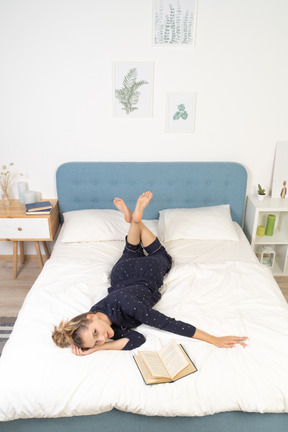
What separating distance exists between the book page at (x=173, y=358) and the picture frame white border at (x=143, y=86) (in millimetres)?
1825

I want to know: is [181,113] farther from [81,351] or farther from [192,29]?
[81,351]

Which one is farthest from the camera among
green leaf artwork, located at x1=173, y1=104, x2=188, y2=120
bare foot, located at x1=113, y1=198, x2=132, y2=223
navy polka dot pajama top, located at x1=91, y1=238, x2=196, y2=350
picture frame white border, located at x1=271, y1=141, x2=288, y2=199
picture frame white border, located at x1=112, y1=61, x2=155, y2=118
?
picture frame white border, located at x1=271, y1=141, x2=288, y2=199

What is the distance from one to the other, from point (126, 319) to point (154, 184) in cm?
138

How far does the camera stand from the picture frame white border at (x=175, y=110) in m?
2.62

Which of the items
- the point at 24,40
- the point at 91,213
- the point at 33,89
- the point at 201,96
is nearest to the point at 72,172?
the point at 91,213

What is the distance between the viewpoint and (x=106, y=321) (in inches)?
64.7

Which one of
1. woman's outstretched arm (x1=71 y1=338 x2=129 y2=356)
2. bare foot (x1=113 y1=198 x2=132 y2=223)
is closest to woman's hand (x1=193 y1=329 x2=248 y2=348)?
woman's outstretched arm (x1=71 y1=338 x2=129 y2=356)

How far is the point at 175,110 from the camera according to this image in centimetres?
267

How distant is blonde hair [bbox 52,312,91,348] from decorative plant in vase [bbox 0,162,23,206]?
162 cm

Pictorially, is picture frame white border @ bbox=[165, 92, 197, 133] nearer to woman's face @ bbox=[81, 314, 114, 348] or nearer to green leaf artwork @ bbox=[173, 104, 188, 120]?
green leaf artwork @ bbox=[173, 104, 188, 120]

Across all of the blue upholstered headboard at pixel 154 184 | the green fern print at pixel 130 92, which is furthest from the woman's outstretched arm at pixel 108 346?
the green fern print at pixel 130 92

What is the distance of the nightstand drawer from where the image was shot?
258 centimetres

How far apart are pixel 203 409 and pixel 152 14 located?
250 centimetres

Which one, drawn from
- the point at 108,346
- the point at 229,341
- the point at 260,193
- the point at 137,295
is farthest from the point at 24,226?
the point at 260,193
